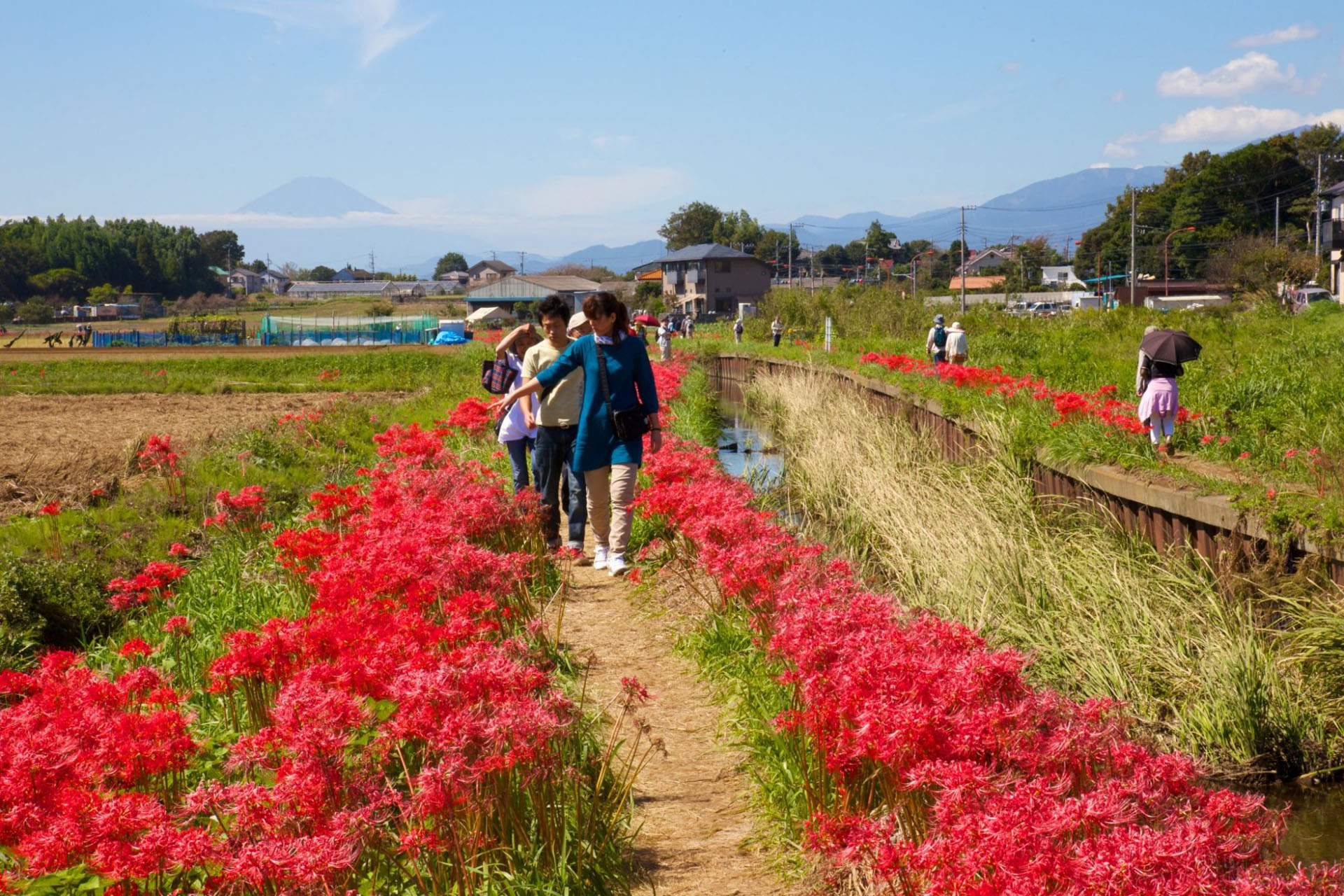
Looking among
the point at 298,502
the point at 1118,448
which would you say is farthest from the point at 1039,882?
the point at 298,502

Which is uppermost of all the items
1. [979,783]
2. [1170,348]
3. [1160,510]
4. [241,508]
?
[1170,348]

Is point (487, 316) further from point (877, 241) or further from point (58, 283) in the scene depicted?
point (877, 241)

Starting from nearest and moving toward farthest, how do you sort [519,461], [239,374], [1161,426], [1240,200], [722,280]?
[519,461], [1161,426], [239,374], [1240,200], [722,280]

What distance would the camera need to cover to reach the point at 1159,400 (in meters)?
9.89

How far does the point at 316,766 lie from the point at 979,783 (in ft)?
5.28

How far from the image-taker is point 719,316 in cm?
8819

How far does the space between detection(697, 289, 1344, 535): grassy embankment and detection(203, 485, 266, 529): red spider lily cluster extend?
6.29 meters

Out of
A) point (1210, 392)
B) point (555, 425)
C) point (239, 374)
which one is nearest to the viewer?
point (555, 425)

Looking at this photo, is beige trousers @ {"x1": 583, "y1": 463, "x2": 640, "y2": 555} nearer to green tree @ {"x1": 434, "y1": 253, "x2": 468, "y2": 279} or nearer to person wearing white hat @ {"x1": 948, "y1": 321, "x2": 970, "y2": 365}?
person wearing white hat @ {"x1": 948, "y1": 321, "x2": 970, "y2": 365}

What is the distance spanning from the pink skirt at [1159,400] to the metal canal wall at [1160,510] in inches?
35.9

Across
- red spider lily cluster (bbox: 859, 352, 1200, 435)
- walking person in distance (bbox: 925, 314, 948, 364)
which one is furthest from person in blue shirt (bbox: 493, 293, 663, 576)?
walking person in distance (bbox: 925, 314, 948, 364)

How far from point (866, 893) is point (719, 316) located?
8559 centimetres

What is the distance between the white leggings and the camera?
9.98 m

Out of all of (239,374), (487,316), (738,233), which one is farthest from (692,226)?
(239,374)
